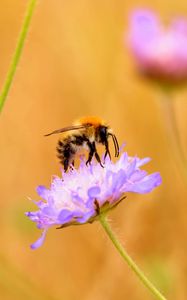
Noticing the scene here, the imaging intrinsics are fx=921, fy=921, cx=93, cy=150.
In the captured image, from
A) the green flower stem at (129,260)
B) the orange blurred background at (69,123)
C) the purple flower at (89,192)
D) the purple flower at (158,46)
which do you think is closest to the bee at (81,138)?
the purple flower at (89,192)

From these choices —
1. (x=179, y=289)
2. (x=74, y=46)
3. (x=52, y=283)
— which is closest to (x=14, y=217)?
(x=52, y=283)

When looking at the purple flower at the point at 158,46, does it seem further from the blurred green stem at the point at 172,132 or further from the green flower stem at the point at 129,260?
the green flower stem at the point at 129,260

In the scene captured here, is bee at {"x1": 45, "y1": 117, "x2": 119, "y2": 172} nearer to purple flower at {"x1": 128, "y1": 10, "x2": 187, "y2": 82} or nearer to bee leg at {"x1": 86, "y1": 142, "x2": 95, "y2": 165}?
bee leg at {"x1": 86, "y1": 142, "x2": 95, "y2": 165}

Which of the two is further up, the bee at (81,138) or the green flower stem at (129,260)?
the bee at (81,138)

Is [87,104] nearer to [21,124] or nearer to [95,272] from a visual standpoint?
[21,124]

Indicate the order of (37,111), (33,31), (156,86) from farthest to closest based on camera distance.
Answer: (33,31), (37,111), (156,86)

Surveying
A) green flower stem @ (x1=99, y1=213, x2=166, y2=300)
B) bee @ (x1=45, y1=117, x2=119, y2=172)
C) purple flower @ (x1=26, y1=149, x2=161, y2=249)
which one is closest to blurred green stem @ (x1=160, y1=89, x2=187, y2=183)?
bee @ (x1=45, y1=117, x2=119, y2=172)
